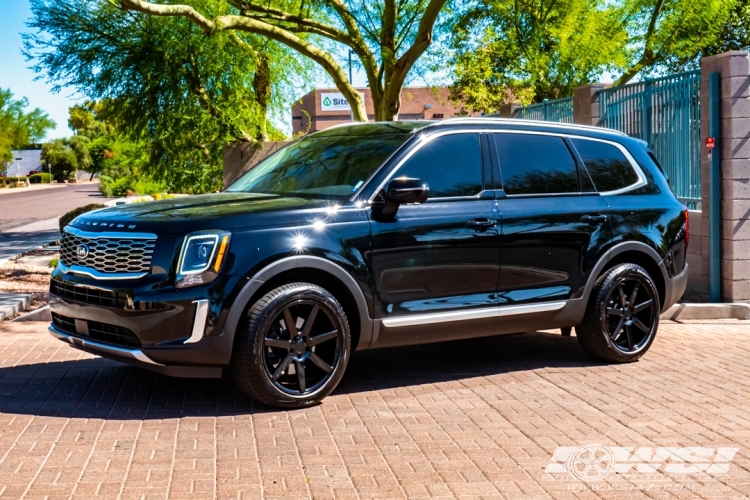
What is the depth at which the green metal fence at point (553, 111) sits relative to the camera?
1534cm

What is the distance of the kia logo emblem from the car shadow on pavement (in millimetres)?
1004

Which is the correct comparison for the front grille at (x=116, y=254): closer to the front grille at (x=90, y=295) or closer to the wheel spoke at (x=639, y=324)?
the front grille at (x=90, y=295)

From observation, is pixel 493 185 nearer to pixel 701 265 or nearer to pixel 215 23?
pixel 701 265

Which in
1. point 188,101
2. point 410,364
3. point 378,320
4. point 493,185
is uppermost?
point 188,101

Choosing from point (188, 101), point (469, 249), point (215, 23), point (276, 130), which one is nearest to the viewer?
point (469, 249)

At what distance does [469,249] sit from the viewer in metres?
7.18

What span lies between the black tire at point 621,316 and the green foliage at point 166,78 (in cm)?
1189

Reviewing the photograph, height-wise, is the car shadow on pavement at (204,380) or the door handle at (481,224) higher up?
the door handle at (481,224)

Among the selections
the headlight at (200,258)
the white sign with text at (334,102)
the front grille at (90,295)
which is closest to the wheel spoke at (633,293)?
the headlight at (200,258)

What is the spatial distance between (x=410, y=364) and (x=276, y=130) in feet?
49.8

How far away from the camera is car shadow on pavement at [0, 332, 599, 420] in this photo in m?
6.54

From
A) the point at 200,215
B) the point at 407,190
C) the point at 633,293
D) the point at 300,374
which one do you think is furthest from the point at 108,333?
the point at 633,293

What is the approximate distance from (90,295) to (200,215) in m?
0.91

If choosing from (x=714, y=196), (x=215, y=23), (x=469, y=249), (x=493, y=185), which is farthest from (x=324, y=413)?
(x=215, y=23)
